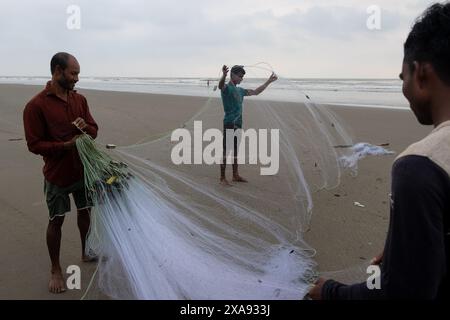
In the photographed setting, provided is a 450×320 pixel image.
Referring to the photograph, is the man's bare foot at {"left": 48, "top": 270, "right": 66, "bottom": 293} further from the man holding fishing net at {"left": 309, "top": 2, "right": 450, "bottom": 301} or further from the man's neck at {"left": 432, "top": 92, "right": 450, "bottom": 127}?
the man's neck at {"left": 432, "top": 92, "right": 450, "bottom": 127}

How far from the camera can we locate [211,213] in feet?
11.8

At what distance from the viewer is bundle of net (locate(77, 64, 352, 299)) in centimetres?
274

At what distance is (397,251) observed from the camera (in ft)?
3.74

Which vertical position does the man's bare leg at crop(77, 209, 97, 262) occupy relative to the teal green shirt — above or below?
below

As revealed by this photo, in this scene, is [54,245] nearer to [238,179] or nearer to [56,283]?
[56,283]

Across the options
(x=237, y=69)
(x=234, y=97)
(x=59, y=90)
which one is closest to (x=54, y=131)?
(x=59, y=90)

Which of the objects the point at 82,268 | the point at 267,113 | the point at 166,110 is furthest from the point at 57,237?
the point at 166,110

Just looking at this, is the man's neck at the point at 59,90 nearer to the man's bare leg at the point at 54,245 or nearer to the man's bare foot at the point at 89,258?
the man's bare leg at the point at 54,245

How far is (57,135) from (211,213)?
1417 mm

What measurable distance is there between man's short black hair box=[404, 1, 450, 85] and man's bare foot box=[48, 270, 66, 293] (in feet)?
10.4

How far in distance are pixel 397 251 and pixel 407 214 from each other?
0.39 ft

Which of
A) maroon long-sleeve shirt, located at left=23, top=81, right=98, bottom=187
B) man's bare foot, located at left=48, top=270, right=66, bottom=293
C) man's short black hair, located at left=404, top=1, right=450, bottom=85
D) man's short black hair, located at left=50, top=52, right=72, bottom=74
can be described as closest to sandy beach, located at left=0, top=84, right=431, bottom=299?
man's bare foot, located at left=48, top=270, right=66, bottom=293

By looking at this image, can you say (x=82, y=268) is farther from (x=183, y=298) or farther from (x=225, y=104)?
(x=225, y=104)

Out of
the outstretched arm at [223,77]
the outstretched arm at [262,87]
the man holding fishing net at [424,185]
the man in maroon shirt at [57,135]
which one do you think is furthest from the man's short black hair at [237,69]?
the man holding fishing net at [424,185]
